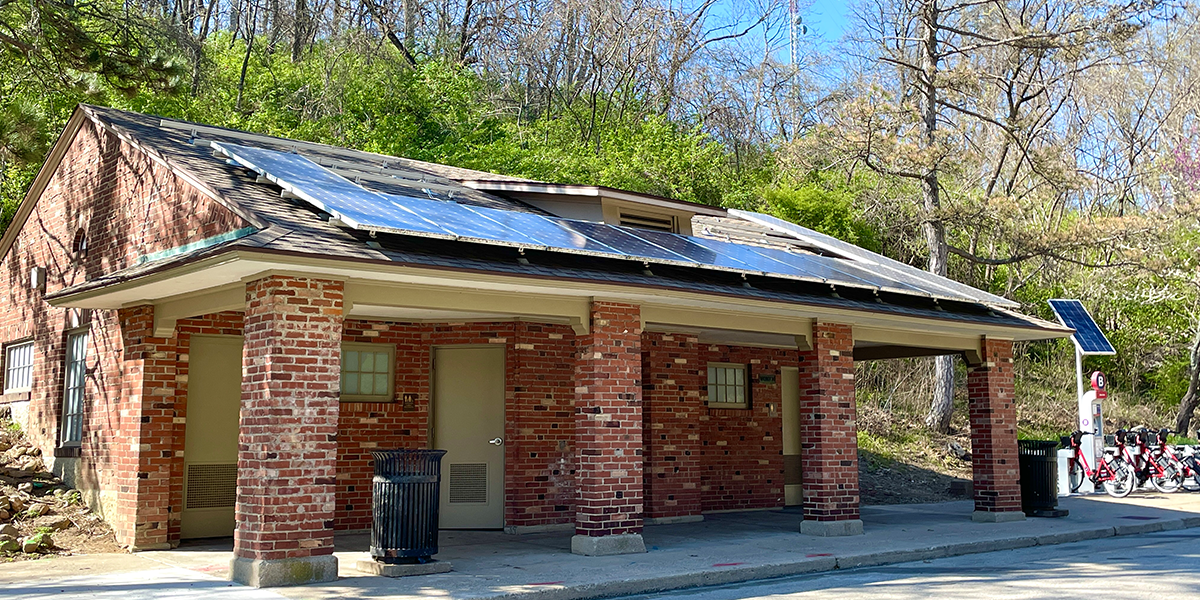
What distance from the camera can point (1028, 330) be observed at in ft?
48.2

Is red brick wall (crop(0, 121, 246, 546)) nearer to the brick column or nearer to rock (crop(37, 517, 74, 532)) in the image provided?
rock (crop(37, 517, 74, 532))

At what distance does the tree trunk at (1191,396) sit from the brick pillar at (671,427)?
19.7m

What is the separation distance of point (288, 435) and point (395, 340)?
4390 mm

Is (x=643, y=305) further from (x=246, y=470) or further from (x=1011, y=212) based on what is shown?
(x=1011, y=212)

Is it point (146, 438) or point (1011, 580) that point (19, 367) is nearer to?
point (146, 438)

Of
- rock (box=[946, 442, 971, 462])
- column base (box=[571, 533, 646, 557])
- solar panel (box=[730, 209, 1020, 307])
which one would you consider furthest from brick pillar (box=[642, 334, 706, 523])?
rock (box=[946, 442, 971, 462])

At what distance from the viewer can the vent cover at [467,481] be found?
13.2m

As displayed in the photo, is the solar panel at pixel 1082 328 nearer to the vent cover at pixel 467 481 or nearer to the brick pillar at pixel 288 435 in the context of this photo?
the vent cover at pixel 467 481

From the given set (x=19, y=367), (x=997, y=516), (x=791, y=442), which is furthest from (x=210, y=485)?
(x=997, y=516)

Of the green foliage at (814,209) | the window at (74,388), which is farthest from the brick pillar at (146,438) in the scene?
the green foliage at (814,209)

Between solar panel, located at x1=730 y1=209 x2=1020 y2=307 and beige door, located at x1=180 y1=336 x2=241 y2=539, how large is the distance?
891cm

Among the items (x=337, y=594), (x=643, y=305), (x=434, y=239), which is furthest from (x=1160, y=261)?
(x=337, y=594)

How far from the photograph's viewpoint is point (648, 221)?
1420cm

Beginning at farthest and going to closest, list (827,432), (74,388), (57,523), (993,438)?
(993,438) → (827,432) → (74,388) → (57,523)
